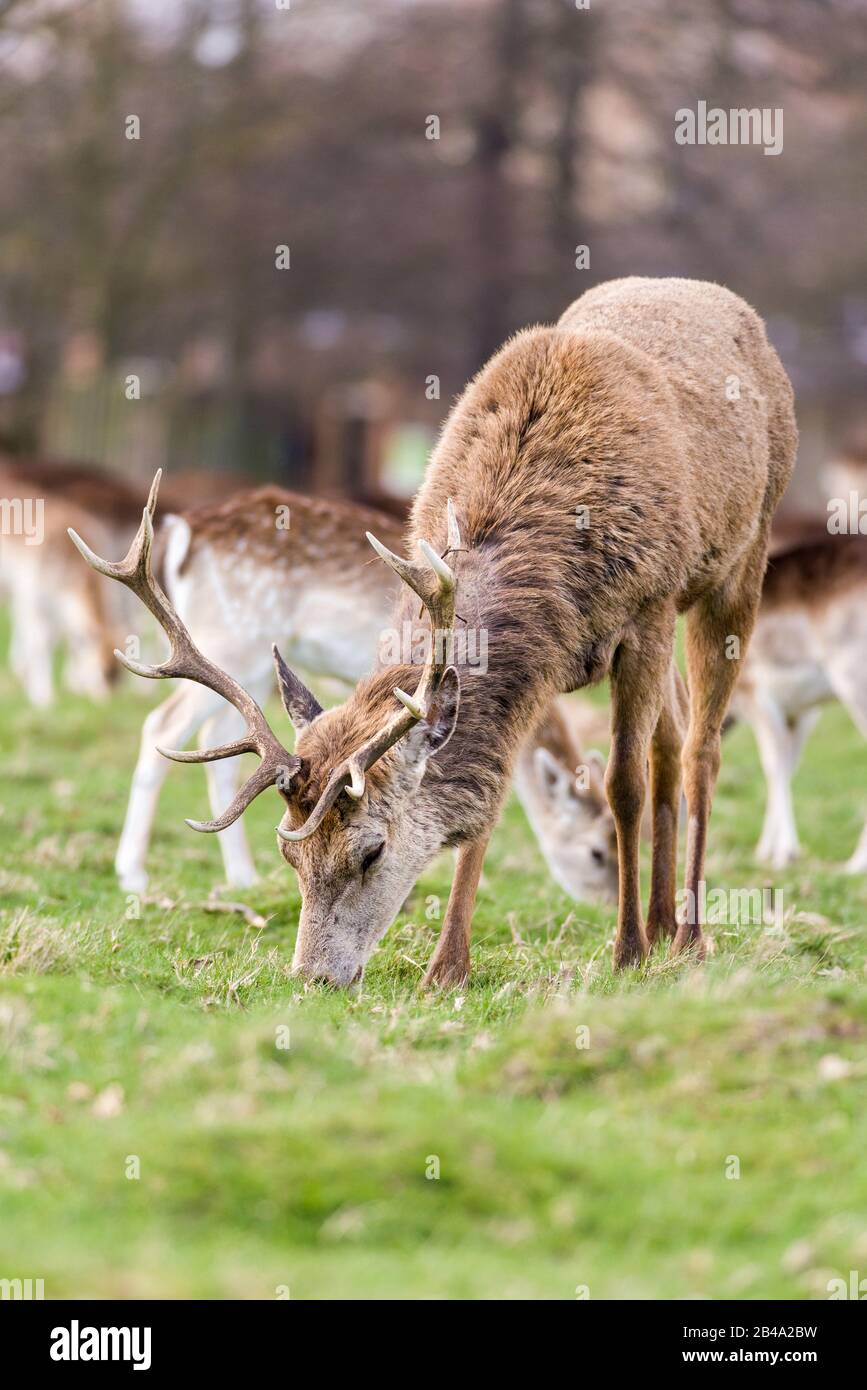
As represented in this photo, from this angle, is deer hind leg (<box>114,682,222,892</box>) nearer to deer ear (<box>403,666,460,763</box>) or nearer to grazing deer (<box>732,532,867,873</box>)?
deer ear (<box>403,666,460,763</box>)

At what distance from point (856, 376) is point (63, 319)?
12839 mm

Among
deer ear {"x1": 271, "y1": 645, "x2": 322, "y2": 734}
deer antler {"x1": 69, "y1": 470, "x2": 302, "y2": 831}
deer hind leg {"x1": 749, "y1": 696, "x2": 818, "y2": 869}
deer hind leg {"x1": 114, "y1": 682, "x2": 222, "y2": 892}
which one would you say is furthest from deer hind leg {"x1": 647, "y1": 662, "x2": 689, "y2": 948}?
deer hind leg {"x1": 749, "y1": 696, "x2": 818, "y2": 869}

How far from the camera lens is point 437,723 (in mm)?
6059

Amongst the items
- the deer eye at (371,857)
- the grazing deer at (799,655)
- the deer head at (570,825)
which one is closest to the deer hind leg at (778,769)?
the grazing deer at (799,655)

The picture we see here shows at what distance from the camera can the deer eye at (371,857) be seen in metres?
6.01

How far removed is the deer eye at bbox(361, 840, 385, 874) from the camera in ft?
19.7

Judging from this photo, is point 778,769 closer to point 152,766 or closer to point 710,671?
point 710,671

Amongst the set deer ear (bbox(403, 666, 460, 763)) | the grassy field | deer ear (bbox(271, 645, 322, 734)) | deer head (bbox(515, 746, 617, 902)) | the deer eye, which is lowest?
the grassy field

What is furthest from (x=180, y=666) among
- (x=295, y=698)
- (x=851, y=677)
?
(x=851, y=677)

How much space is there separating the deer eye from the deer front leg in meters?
0.45

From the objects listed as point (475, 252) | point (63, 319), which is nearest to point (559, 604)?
point (475, 252)

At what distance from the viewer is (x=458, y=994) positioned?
20.3ft

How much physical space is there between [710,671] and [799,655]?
9.14 feet

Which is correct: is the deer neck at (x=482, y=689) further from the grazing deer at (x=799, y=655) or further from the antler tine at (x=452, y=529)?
the grazing deer at (x=799, y=655)
